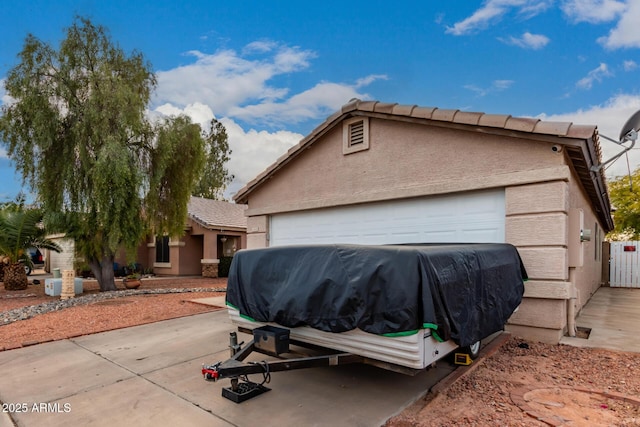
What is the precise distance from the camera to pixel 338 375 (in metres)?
4.54

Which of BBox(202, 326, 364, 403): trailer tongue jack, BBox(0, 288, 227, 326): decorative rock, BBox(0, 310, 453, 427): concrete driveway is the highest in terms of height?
BBox(202, 326, 364, 403): trailer tongue jack

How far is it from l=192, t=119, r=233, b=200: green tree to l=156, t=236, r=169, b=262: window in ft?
50.5

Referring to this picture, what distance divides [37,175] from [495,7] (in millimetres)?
14759

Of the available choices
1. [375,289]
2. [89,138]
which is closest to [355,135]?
[375,289]

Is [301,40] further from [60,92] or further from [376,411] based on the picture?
[376,411]

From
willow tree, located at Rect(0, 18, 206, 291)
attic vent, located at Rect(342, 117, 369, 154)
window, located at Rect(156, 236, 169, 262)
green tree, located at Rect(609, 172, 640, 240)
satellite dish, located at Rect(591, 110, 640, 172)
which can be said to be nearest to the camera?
satellite dish, located at Rect(591, 110, 640, 172)

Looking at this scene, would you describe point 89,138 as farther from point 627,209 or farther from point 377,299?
point 627,209

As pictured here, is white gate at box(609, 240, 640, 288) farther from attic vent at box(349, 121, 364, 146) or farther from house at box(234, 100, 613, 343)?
attic vent at box(349, 121, 364, 146)

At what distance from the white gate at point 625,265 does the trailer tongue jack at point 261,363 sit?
1665cm

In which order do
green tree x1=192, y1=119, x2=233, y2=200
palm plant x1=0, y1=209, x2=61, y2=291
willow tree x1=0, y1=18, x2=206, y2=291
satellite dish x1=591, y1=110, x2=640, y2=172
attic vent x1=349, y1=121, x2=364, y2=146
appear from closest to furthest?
satellite dish x1=591, y1=110, x2=640, y2=172, attic vent x1=349, y1=121, x2=364, y2=146, willow tree x1=0, y1=18, x2=206, y2=291, palm plant x1=0, y1=209, x2=61, y2=291, green tree x1=192, y1=119, x2=233, y2=200

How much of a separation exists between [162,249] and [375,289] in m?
20.2

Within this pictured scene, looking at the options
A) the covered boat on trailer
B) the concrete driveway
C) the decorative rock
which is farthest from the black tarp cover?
the decorative rock

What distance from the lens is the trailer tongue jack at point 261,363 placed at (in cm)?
341

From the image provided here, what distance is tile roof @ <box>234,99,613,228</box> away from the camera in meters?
5.65
